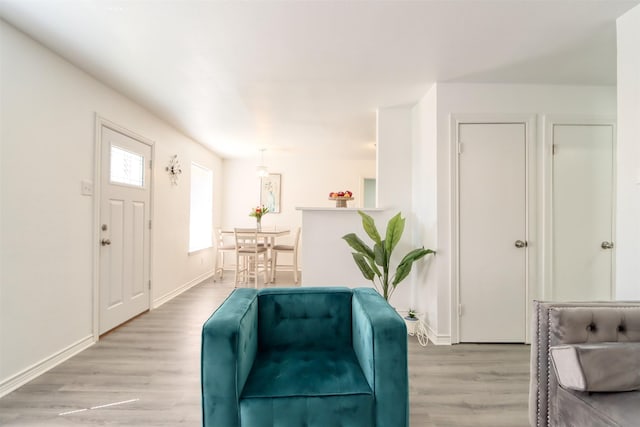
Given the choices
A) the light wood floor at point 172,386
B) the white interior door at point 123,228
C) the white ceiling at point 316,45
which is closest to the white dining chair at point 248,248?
the white interior door at point 123,228

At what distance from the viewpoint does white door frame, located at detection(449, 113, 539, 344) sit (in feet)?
8.77

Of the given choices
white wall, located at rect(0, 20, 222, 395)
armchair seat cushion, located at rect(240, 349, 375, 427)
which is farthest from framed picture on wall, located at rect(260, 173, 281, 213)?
armchair seat cushion, located at rect(240, 349, 375, 427)

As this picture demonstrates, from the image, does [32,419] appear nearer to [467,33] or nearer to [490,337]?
[490,337]

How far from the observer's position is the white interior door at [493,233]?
2.68 meters

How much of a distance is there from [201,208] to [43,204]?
11.2 ft

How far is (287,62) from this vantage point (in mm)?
2363

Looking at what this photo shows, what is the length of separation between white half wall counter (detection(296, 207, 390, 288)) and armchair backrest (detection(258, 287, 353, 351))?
1.61 metres

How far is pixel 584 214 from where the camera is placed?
2.68 metres

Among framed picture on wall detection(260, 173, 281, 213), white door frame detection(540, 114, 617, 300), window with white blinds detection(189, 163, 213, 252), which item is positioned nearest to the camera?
white door frame detection(540, 114, 617, 300)

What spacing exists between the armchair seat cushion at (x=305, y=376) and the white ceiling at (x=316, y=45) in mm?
1847

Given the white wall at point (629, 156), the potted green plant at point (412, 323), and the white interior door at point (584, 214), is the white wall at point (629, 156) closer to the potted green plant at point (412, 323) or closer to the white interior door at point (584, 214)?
the white interior door at point (584, 214)

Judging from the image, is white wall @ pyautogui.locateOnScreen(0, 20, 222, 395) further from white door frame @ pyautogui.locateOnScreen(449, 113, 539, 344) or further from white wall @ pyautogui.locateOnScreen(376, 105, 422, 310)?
white door frame @ pyautogui.locateOnScreen(449, 113, 539, 344)

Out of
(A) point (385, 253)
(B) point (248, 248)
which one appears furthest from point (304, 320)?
(B) point (248, 248)

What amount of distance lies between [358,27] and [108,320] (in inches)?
125
